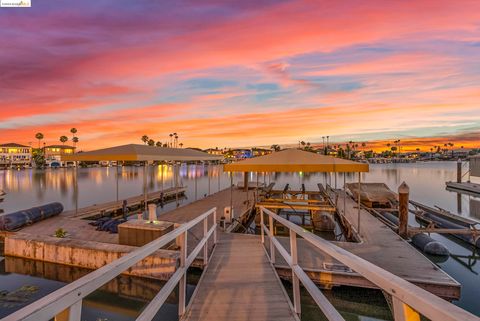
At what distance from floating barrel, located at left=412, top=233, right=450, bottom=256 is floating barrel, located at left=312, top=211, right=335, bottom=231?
3.81 m

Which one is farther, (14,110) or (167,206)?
(14,110)

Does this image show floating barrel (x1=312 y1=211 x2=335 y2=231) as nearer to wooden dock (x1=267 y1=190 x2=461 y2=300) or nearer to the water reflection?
wooden dock (x1=267 y1=190 x2=461 y2=300)

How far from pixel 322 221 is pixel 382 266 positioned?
6.72 m

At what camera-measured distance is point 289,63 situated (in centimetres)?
1927

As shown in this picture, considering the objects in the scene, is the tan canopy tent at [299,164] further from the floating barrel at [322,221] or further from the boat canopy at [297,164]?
the floating barrel at [322,221]

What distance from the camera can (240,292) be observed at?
454cm

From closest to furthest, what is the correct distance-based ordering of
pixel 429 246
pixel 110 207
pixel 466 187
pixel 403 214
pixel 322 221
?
pixel 429 246, pixel 403 214, pixel 322 221, pixel 110 207, pixel 466 187

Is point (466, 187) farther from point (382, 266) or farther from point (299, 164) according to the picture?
point (382, 266)

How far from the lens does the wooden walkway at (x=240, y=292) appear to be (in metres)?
3.86

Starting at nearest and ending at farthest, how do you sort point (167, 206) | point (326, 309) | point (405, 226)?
point (326, 309), point (405, 226), point (167, 206)

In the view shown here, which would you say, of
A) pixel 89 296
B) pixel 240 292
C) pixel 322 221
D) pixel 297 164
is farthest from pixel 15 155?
pixel 240 292

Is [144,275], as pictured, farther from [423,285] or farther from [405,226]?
[405,226]

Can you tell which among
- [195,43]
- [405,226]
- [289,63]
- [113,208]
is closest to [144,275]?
[113,208]

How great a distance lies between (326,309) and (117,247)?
322 inches
